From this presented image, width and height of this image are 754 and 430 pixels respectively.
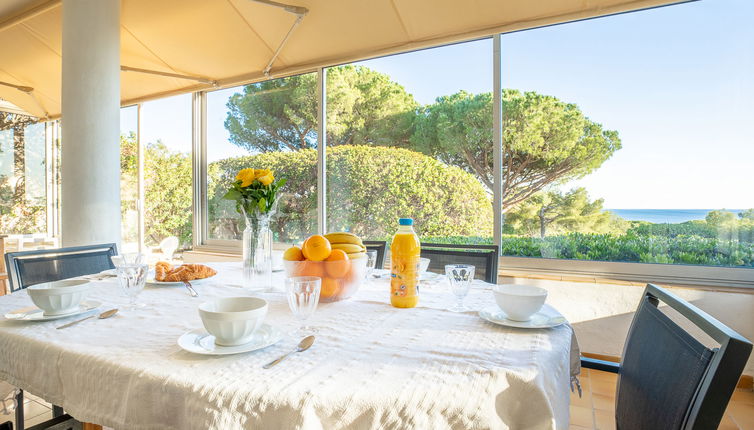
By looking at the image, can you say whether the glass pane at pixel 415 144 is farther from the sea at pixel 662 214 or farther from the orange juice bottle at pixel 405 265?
the orange juice bottle at pixel 405 265

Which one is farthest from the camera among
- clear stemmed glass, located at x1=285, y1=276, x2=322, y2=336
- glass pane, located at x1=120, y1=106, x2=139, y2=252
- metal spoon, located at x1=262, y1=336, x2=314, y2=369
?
glass pane, located at x1=120, y1=106, x2=139, y2=252

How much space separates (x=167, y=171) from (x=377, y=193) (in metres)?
2.54

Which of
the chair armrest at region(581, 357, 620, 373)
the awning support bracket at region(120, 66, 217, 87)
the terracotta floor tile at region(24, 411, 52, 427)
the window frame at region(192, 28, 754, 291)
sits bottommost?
the terracotta floor tile at region(24, 411, 52, 427)

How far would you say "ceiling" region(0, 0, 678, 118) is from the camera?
2596 millimetres

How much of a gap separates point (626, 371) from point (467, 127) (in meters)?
2.16

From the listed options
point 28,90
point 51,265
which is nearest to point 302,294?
point 51,265

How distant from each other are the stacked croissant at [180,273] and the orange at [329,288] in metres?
0.54

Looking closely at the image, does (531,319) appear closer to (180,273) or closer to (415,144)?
(180,273)

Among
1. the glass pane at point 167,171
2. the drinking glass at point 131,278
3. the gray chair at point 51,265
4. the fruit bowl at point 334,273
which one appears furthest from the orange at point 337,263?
the glass pane at point 167,171

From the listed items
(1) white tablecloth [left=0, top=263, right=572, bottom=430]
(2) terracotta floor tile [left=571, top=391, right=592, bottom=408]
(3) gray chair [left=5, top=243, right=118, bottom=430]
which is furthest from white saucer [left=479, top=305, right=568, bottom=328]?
(3) gray chair [left=5, top=243, right=118, bottom=430]

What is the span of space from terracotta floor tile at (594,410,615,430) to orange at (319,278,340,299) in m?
1.48

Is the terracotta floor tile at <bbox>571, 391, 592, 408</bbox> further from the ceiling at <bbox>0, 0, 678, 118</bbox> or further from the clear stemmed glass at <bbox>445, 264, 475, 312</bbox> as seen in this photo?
the ceiling at <bbox>0, 0, 678, 118</bbox>

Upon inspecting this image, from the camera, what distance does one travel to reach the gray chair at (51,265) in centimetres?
147

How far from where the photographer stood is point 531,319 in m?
0.93
